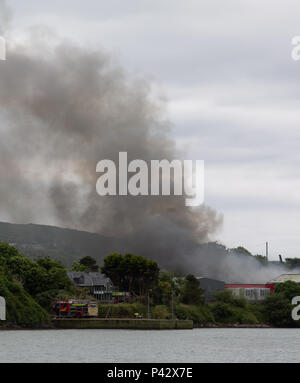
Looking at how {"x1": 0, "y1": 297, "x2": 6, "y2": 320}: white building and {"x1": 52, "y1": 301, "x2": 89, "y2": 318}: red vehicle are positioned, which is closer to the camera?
{"x1": 0, "y1": 297, "x2": 6, "y2": 320}: white building

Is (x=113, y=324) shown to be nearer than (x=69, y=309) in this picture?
Yes

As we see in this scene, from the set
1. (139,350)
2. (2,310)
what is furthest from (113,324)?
(139,350)

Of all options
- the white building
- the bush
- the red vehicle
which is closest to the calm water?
the white building

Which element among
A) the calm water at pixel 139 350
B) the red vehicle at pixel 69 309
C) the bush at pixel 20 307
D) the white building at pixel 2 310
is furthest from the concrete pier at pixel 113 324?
the calm water at pixel 139 350

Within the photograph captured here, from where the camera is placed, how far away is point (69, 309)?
19275 cm

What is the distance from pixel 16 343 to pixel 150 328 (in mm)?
67636

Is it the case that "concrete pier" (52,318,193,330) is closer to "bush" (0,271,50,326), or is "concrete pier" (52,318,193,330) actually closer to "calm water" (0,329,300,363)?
"bush" (0,271,50,326)

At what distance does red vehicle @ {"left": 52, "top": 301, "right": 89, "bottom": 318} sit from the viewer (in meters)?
192

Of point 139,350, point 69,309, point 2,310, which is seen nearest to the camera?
point 139,350

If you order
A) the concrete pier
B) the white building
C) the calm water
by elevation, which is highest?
the white building

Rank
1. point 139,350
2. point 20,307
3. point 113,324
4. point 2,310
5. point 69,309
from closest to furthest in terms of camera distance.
Answer: point 139,350 < point 2,310 < point 20,307 < point 113,324 < point 69,309

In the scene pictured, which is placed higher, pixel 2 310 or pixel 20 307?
pixel 20 307

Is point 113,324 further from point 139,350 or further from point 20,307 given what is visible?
point 139,350
